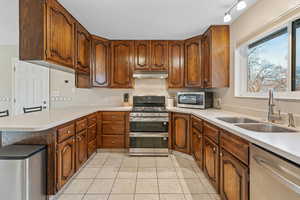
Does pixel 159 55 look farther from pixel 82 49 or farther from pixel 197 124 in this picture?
pixel 197 124

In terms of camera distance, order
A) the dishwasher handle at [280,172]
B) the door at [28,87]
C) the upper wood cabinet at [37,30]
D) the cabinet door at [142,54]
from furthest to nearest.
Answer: the door at [28,87] → the cabinet door at [142,54] → the upper wood cabinet at [37,30] → the dishwasher handle at [280,172]

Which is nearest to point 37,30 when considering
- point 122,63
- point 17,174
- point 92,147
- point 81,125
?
point 81,125

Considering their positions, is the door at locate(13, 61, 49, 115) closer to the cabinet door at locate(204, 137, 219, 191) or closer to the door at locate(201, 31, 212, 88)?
the door at locate(201, 31, 212, 88)

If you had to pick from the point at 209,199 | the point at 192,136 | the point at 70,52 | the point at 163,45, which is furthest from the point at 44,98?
the point at 209,199

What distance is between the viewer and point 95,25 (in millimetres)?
2979

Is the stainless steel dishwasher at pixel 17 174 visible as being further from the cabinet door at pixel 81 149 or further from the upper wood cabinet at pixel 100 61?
the upper wood cabinet at pixel 100 61

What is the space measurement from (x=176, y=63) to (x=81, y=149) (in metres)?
2.39

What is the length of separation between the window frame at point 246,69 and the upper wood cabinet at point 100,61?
7.83 feet

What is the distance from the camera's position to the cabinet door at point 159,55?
366cm

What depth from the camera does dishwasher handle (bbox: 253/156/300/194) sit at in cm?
84

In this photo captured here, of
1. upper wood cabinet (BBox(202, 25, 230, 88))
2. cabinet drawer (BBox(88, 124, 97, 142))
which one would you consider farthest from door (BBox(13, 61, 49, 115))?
upper wood cabinet (BBox(202, 25, 230, 88))

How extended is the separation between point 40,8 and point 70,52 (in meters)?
0.73

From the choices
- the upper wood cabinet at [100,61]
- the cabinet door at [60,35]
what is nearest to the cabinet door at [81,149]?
the cabinet door at [60,35]

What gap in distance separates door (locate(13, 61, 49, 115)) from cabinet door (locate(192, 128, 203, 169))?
322 centimetres
